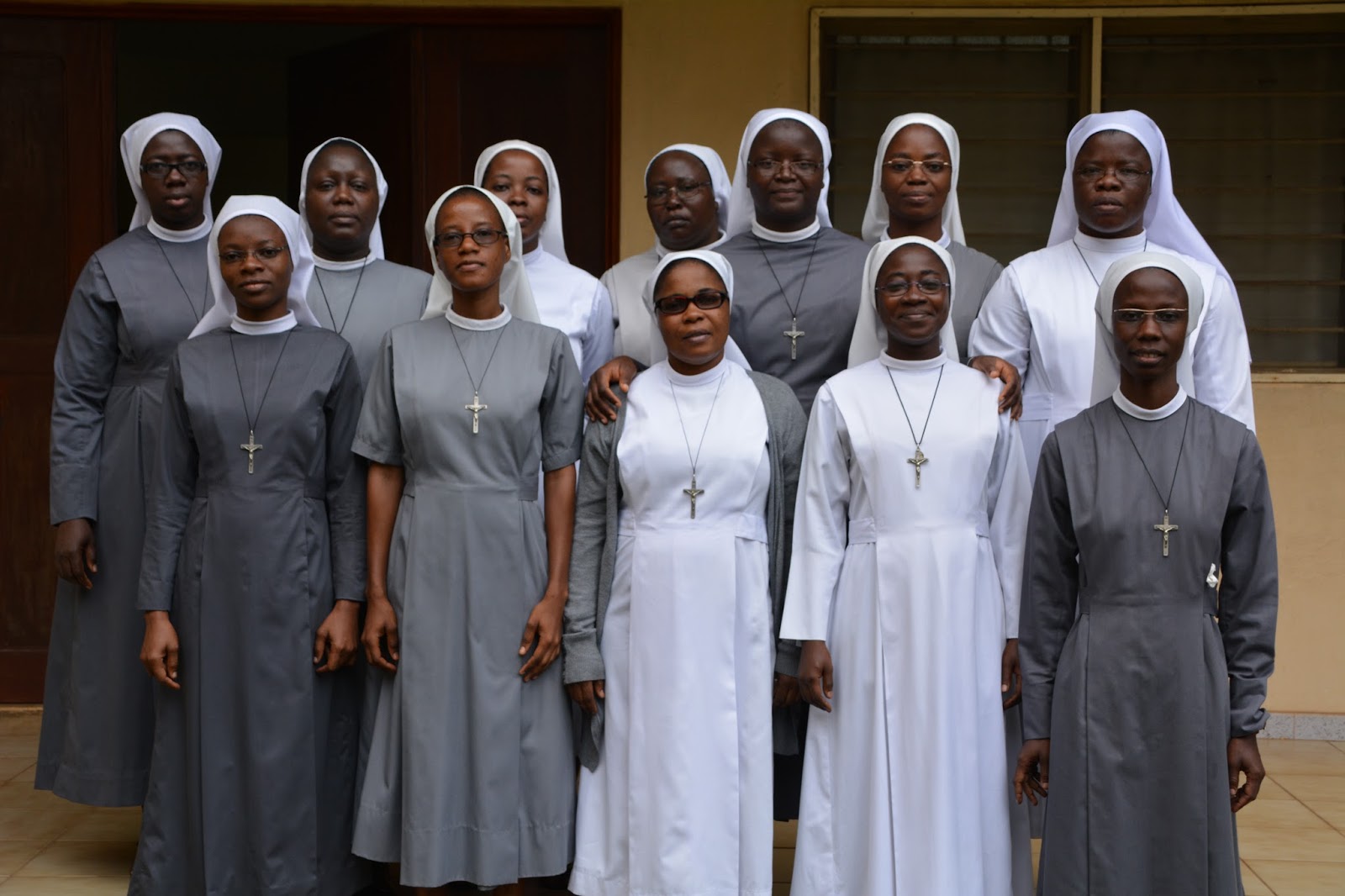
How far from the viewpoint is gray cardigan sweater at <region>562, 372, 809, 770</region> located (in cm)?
407

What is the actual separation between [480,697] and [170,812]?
953 millimetres

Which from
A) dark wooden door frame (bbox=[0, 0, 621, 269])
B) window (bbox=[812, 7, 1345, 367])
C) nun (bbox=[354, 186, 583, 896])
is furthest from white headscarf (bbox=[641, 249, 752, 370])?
window (bbox=[812, 7, 1345, 367])

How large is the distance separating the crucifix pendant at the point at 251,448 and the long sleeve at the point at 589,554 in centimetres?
88

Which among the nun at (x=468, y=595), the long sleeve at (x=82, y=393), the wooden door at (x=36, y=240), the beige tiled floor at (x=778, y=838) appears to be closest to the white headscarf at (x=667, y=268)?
the nun at (x=468, y=595)

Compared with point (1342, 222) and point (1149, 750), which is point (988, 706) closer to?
point (1149, 750)

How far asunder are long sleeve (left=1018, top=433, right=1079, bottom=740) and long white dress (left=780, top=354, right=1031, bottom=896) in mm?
196

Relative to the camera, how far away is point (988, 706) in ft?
12.8

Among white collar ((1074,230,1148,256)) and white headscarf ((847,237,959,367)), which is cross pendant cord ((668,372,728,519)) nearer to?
white headscarf ((847,237,959,367))

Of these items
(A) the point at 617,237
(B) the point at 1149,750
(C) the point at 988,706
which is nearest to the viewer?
(B) the point at 1149,750

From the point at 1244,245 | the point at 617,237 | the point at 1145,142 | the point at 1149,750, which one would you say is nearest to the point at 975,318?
the point at 1145,142

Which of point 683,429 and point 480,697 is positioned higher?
point 683,429

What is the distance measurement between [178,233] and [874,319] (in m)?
2.25

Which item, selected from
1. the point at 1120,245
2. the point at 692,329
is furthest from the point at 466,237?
the point at 1120,245

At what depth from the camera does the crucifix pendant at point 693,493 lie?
13.2 feet
